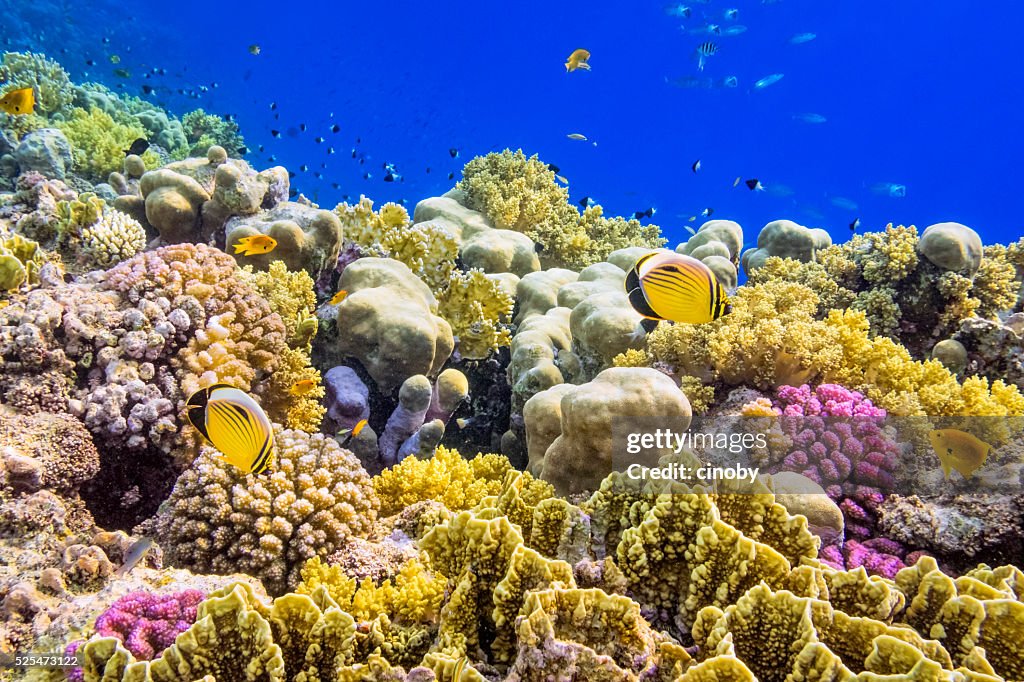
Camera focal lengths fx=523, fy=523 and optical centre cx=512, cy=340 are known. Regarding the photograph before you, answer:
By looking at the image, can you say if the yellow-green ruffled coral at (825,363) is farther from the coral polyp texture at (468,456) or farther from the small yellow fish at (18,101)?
the small yellow fish at (18,101)

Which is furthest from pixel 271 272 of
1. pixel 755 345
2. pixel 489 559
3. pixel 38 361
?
pixel 755 345

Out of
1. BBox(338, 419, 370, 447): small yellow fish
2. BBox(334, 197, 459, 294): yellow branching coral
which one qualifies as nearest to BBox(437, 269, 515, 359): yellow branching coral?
BBox(334, 197, 459, 294): yellow branching coral

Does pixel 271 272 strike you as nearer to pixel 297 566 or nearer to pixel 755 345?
pixel 297 566

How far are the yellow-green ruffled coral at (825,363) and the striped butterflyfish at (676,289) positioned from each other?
6.39 feet

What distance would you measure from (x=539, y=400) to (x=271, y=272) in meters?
3.04


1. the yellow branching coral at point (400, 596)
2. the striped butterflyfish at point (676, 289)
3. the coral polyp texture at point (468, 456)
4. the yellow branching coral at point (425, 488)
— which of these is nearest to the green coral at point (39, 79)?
the coral polyp texture at point (468, 456)

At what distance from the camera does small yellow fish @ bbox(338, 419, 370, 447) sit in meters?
4.75

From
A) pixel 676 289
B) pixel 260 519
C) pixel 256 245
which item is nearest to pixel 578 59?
pixel 256 245

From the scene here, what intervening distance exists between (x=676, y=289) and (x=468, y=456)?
3.94 m

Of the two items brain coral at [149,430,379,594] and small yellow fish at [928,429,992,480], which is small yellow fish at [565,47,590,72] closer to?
small yellow fish at [928,429,992,480]

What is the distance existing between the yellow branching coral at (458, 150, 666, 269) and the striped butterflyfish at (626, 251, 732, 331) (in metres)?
6.61

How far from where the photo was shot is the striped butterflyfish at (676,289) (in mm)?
2779

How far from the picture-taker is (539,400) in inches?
179

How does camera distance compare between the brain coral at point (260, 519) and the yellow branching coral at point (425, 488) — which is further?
the yellow branching coral at point (425, 488)
